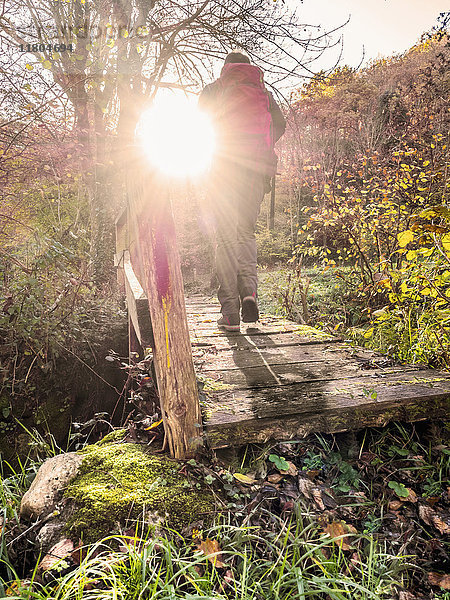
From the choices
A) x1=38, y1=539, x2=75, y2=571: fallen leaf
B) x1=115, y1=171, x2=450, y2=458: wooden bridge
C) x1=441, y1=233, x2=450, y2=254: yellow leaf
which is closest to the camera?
x1=38, y1=539, x2=75, y2=571: fallen leaf

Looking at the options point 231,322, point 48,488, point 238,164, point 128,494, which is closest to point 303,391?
point 128,494

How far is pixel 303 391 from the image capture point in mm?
2041

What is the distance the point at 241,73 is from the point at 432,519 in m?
3.40

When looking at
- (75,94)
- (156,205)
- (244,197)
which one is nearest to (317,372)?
(156,205)

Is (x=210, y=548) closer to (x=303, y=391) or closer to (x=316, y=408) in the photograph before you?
(x=316, y=408)

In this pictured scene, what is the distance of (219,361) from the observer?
2641mm

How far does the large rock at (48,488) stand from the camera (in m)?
1.41

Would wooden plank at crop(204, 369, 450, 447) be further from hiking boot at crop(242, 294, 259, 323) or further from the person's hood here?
the person's hood

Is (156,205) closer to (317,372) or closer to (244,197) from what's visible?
(317,372)

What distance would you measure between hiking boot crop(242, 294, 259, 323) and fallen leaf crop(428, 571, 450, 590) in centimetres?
258

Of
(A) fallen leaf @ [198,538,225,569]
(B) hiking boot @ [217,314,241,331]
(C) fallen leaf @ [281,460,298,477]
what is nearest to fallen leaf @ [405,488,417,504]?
(C) fallen leaf @ [281,460,298,477]

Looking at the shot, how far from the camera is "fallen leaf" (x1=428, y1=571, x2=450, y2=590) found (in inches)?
49.0

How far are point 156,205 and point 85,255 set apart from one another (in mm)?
2482

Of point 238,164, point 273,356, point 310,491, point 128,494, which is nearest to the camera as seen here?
point 128,494
